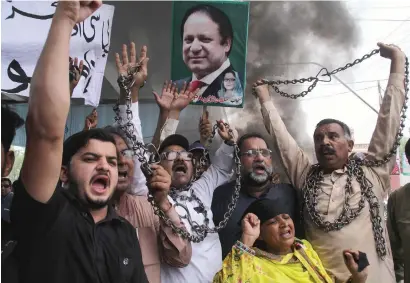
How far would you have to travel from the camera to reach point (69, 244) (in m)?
1.89

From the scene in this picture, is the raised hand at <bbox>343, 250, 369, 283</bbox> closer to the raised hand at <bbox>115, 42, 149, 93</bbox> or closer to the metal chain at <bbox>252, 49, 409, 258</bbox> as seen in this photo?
the metal chain at <bbox>252, 49, 409, 258</bbox>

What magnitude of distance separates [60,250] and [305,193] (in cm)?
182

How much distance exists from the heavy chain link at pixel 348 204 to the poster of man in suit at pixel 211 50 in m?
1.53

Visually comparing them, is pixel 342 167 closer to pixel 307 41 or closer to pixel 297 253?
pixel 297 253

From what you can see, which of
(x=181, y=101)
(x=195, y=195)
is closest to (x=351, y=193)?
(x=195, y=195)

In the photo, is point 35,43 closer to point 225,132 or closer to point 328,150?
point 225,132

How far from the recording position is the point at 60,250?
1.85 meters

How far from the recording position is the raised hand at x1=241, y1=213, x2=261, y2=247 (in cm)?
259

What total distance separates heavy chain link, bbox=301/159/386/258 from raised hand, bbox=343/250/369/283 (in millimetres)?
311

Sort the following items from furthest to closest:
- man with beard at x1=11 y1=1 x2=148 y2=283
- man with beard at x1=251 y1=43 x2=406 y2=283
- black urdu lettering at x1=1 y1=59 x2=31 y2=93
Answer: black urdu lettering at x1=1 y1=59 x2=31 y2=93 → man with beard at x1=251 y1=43 x2=406 y2=283 → man with beard at x1=11 y1=1 x2=148 y2=283

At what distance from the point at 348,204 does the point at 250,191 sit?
0.67 meters

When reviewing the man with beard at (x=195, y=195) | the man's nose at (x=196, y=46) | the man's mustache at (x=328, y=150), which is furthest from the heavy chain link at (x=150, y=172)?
the man's nose at (x=196, y=46)

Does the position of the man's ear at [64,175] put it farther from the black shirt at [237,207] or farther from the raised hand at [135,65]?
the black shirt at [237,207]

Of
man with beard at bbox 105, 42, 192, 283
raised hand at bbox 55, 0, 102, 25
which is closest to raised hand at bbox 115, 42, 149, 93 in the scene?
man with beard at bbox 105, 42, 192, 283
